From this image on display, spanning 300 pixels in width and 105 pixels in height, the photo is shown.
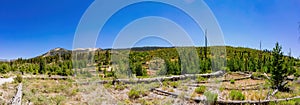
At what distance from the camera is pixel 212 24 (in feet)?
52.0

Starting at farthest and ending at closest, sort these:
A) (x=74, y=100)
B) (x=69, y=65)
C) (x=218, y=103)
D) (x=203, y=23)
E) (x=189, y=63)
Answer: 1. (x=69, y=65)
2. (x=189, y=63)
3. (x=203, y=23)
4. (x=74, y=100)
5. (x=218, y=103)

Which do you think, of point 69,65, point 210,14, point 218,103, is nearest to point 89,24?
point 210,14

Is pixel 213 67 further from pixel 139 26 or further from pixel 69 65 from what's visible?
pixel 69 65

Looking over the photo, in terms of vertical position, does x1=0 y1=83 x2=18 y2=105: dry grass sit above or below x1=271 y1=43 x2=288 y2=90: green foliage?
below

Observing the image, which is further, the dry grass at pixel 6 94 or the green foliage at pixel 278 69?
the green foliage at pixel 278 69

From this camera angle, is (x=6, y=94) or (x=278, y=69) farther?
(x=278, y=69)

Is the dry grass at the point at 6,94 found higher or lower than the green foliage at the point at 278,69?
lower

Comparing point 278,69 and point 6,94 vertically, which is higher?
point 278,69

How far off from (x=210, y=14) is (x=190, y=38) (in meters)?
3.38

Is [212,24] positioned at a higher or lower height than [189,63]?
higher

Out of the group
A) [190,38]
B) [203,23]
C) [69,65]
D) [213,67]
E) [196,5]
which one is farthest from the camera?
[69,65]

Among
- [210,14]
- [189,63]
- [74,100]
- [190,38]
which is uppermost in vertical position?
[210,14]

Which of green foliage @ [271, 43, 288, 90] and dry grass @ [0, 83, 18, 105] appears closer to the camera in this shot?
dry grass @ [0, 83, 18, 105]

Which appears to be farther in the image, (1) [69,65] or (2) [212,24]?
(1) [69,65]
